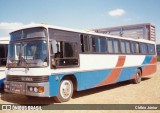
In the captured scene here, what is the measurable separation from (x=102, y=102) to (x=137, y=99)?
165 centimetres

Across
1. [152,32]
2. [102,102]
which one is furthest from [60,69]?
[152,32]

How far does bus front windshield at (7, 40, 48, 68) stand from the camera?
27.0 feet

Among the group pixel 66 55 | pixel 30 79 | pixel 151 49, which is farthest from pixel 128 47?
pixel 30 79

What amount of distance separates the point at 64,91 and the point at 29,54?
6.70ft

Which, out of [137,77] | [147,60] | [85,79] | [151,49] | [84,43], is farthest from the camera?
Result: [151,49]

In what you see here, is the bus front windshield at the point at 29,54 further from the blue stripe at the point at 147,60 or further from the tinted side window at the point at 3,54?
the blue stripe at the point at 147,60

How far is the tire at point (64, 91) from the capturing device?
903cm

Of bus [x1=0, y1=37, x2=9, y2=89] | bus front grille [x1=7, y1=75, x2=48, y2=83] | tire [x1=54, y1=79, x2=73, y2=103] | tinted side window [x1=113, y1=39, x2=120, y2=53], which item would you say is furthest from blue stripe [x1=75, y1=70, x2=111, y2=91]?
bus [x1=0, y1=37, x2=9, y2=89]

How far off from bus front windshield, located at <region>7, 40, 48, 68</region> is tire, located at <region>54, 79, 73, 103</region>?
54.6 inches

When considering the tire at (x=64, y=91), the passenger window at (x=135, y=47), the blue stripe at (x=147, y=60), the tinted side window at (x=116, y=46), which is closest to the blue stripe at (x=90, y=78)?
the tire at (x=64, y=91)

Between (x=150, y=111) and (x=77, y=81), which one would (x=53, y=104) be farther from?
(x=150, y=111)

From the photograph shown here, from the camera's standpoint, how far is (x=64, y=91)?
9.26 metres

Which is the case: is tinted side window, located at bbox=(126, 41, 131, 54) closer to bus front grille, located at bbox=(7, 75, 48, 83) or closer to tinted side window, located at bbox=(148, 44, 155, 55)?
tinted side window, located at bbox=(148, 44, 155, 55)

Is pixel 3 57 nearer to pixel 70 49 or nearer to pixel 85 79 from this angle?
pixel 70 49
